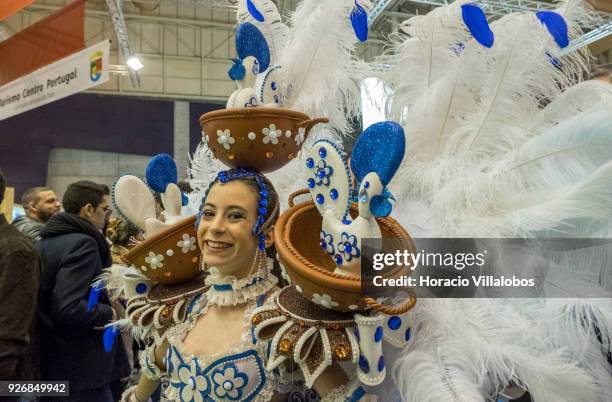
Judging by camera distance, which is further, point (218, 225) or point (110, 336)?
point (110, 336)

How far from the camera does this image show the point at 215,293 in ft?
3.60

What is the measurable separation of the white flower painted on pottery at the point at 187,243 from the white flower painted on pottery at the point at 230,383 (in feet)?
1.09

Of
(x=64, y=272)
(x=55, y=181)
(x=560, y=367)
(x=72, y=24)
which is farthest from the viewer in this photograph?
(x=55, y=181)

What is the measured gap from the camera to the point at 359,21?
1.03 metres

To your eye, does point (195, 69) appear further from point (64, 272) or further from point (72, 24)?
point (64, 272)

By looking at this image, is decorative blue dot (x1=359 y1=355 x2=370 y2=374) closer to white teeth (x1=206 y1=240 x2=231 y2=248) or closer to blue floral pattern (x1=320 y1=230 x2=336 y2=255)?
blue floral pattern (x1=320 y1=230 x2=336 y2=255)

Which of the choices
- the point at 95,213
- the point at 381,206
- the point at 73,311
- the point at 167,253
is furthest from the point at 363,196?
the point at 95,213

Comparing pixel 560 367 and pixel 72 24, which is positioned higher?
pixel 72 24

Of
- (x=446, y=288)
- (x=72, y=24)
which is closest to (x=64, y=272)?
(x=72, y=24)

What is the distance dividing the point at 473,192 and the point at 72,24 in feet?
6.95

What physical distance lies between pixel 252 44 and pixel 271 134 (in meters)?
0.24

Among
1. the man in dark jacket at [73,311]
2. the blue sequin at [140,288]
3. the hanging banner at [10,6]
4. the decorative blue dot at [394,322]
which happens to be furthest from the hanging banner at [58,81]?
the decorative blue dot at [394,322]

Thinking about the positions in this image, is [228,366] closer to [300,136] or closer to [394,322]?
[394,322]

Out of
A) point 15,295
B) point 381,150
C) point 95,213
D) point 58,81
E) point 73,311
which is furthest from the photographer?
point 58,81
